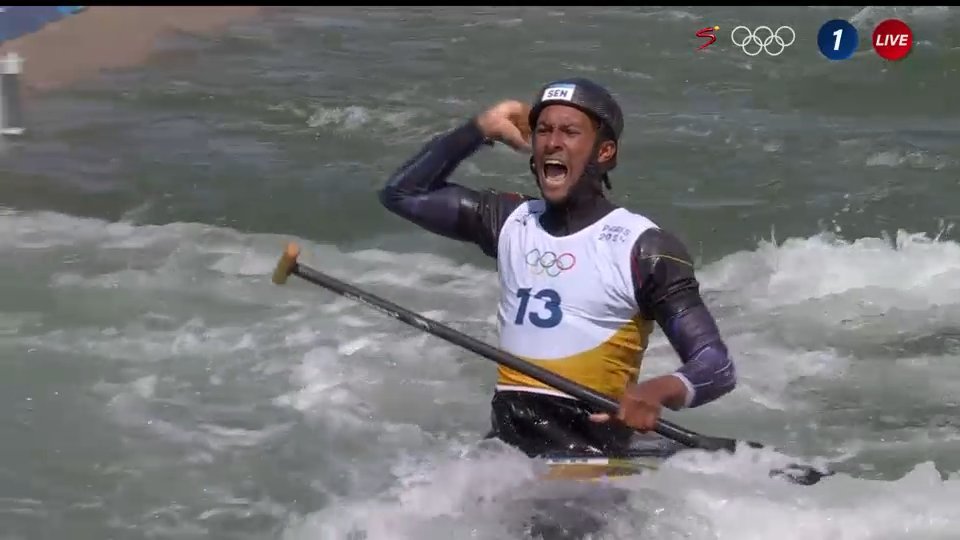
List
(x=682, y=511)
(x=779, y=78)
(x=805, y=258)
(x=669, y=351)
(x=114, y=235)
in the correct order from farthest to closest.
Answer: (x=779, y=78) < (x=114, y=235) < (x=805, y=258) < (x=669, y=351) < (x=682, y=511)

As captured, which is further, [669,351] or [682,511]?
[669,351]

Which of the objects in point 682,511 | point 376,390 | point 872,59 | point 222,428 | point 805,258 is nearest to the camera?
point 682,511

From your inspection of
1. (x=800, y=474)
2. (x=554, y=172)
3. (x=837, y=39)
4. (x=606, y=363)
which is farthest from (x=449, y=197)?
(x=837, y=39)

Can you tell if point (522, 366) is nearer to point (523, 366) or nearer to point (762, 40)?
point (523, 366)

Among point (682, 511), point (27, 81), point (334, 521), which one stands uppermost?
point (682, 511)

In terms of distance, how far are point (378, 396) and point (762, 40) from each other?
1114 cm

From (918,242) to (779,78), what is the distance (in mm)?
5269

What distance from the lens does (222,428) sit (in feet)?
18.7

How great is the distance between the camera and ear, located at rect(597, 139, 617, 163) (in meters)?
3.66

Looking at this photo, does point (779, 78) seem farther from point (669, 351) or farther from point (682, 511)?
point (682, 511)

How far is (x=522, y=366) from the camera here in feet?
11.7

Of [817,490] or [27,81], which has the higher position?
[817,490]

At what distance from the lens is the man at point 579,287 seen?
351cm

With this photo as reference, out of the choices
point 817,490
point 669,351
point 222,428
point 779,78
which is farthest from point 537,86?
point 817,490
